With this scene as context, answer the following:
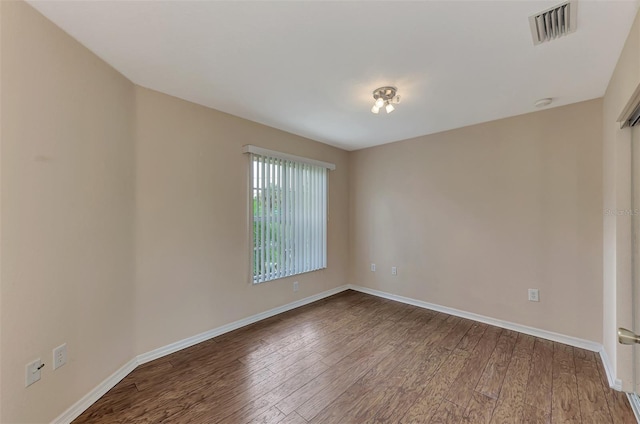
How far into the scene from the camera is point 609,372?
2.06m

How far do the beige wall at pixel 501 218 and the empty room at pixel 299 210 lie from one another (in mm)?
22

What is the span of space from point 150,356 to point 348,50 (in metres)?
3.01

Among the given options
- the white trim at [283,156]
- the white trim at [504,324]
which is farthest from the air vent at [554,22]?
the white trim at [504,324]

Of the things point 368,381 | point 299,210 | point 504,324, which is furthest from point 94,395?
point 504,324

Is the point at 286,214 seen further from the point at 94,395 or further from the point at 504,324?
the point at 504,324

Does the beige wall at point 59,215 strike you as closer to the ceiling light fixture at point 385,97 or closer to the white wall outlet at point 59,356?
the white wall outlet at point 59,356

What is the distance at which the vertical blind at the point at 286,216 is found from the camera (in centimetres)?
316

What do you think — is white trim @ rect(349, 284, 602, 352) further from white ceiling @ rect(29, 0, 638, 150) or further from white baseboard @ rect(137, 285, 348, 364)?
white ceiling @ rect(29, 0, 638, 150)

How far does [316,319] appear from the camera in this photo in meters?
3.22

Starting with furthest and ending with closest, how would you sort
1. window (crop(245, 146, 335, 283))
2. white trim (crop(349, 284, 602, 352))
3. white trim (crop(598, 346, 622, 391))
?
1. window (crop(245, 146, 335, 283))
2. white trim (crop(349, 284, 602, 352))
3. white trim (crop(598, 346, 622, 391))

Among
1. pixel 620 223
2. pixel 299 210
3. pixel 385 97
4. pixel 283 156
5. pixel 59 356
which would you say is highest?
pixel 385 97

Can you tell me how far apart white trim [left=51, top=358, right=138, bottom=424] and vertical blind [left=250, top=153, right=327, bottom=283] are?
4.57 ft

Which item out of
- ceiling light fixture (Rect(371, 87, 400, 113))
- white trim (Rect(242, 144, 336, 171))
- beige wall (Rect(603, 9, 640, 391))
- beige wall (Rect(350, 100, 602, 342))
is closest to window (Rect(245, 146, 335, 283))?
white trim (Rect(242, 144, 336, 171))

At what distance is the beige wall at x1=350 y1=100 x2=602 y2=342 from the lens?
2516 millimetres
